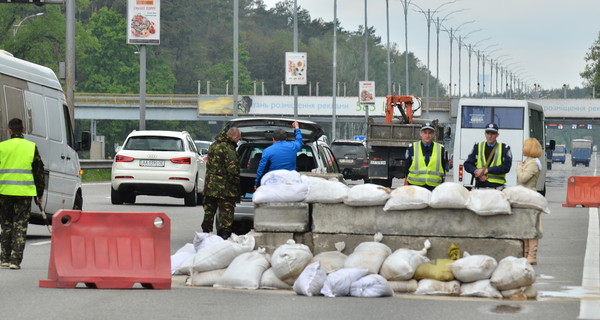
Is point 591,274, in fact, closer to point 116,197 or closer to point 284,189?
point 284,189

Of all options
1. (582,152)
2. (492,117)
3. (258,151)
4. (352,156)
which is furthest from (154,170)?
(582,152)

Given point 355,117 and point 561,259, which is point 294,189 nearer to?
point 561,259

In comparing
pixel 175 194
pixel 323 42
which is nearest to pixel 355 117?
pixel 323 42

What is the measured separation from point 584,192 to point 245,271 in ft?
74.1

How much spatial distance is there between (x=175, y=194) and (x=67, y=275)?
16.4m

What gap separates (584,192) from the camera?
110 feet

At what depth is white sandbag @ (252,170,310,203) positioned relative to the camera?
44.0 feet

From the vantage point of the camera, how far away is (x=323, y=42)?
614 feet

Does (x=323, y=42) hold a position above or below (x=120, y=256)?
above

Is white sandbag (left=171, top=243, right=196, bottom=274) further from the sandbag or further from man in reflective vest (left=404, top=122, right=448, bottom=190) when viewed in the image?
man in reflective vest (left=404, top=122, right=448, bottom=190)

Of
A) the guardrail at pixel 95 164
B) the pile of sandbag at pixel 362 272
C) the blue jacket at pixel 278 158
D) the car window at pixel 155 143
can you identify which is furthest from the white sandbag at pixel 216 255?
the guardrail at pixel 95 164

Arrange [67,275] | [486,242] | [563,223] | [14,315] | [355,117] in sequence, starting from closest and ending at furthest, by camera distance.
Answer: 1. [14,315]
2. [67,275]
3. [486,242]
4. [563,223]
5. [355,117]

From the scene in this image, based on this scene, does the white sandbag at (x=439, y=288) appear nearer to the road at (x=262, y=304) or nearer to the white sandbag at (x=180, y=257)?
the road at (x=262, y=304)

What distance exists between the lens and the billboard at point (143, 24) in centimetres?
4222
